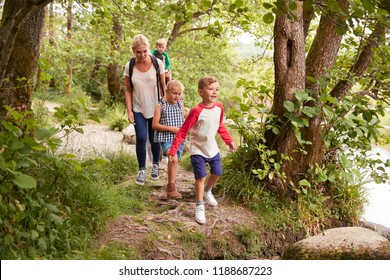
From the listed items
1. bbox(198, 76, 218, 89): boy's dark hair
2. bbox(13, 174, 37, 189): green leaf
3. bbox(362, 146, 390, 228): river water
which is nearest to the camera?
bbox(13, 174, 37, 189): green leaf

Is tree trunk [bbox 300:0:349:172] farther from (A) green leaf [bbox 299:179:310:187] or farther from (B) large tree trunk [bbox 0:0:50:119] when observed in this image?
(B) large tree trunk [bbox 0:0:50:119]

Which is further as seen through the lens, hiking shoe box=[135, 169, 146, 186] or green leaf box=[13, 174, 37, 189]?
hiking shoe box=[135, 169, 146, 186]

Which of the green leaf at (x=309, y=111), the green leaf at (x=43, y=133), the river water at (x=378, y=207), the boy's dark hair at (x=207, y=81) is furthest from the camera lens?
the river water at (x=378, y=207)

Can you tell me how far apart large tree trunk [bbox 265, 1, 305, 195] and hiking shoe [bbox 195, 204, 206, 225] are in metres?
1.05

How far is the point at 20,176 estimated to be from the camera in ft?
9.41

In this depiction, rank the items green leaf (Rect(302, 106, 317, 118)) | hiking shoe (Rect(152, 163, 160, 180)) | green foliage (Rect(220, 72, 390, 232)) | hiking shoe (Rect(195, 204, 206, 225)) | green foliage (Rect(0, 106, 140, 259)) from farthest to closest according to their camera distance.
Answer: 1. hiking shoe (Rect(152, 163, 160, 180))
2. green foliage (Rect(220, 72, 390, 232))
3. green leaf (Rect(302, 106, 317, 118))
4. hiking shoe (Rect(195, 204, 206, 225))
5. green foliage (Rect(0, 106, 140, 259))

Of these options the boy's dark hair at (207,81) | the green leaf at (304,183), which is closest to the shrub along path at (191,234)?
the green leaf at (304,183)

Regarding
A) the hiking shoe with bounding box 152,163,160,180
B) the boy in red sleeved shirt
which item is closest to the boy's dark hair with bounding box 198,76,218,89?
the boy in red sleeved shirt

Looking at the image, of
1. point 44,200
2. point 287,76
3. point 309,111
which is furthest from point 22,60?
point 309,111

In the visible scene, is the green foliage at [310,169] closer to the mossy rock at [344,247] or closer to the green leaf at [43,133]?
the mossy rock at [344,247]

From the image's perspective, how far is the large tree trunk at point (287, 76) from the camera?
499 centimetres

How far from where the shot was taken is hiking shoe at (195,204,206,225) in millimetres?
4422

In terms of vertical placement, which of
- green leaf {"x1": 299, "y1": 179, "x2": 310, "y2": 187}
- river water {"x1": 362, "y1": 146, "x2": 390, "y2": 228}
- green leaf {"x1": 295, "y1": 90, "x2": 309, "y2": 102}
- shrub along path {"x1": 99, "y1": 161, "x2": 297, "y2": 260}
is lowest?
river water {"x1": 362, "y1": 146, "x2": 390, "y2": 228}
